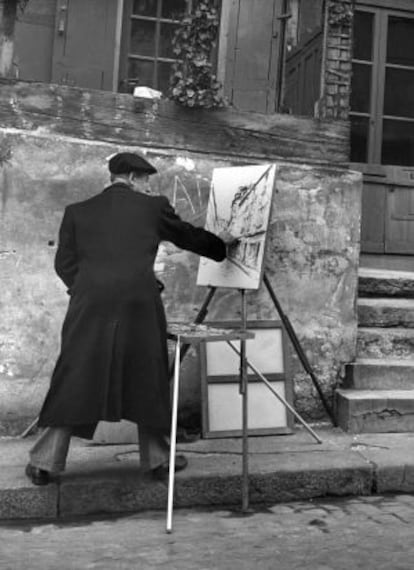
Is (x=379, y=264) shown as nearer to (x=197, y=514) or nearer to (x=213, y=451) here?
(x=213, y=451)

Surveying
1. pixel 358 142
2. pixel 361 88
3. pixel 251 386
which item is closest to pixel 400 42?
pixel 361 88

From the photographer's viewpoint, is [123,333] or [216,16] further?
[216,16]

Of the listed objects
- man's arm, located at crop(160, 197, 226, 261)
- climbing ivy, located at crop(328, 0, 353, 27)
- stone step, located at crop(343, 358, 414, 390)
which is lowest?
stone step, located at crop(343, 358, 414, 390)

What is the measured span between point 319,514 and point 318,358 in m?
1.60

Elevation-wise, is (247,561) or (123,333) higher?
(123,333)

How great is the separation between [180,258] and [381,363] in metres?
1.71

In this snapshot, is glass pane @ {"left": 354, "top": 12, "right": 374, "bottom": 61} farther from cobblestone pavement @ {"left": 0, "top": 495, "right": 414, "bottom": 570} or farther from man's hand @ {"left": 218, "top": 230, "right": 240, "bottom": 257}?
cobblestone pavement @ {"left": 0, "top": 495, "right": 414, "bottom": 570}

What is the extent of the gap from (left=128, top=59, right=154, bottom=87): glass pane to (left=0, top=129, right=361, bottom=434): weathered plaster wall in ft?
9.52

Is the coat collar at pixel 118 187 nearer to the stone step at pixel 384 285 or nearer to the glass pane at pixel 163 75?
the stone step at pixel 384 285

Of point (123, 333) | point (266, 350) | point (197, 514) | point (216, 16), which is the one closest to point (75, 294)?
point (123, 333)

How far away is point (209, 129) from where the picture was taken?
514cm

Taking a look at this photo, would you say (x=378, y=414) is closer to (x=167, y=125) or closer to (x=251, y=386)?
(x=251, y=386)

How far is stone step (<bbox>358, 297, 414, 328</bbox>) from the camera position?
5602 millimetres

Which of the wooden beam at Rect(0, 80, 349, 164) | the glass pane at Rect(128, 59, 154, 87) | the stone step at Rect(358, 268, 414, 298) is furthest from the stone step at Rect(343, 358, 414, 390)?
the glass pane at Rect(128, 59, 154, 87)
